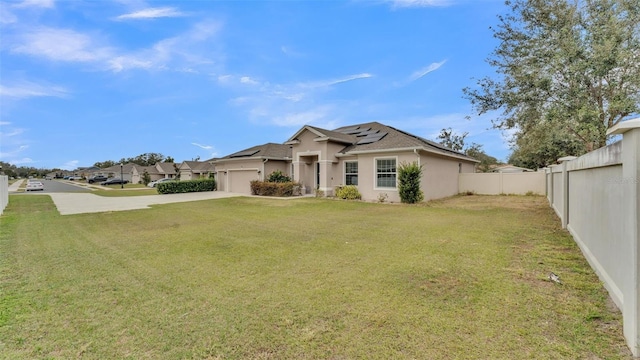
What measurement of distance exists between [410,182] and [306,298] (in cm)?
1195

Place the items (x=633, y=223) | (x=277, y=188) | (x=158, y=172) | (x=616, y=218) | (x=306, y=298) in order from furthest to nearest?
1. (x=158, y=172)
2. (x=277, y=188)
3. (x=306, y=298)
4. (x=616, y=218)
5. (x=633, y=223)

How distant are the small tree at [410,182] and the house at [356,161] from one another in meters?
0.60

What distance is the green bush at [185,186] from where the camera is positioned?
989 inches

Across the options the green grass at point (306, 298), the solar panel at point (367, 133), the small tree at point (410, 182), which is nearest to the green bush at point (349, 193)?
the small tree at point (410, 182)

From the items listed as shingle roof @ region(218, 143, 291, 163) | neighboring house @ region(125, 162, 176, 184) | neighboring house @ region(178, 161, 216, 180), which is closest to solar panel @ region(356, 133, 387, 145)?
shingle roof @ region(218, 143, 291, 163)

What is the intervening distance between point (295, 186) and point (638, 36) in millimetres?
17641

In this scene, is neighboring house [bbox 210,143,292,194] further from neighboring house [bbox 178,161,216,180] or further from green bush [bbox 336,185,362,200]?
neighboring house [bbox 178,161,216,180]

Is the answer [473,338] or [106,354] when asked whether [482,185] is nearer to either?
[473,338]

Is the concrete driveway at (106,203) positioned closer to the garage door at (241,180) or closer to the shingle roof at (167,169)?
the garage door at (241,180)

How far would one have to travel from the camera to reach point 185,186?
26.0 metres

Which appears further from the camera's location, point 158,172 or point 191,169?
point 158,172

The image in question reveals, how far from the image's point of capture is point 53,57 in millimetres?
11742

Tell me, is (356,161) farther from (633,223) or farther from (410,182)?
(633,223)

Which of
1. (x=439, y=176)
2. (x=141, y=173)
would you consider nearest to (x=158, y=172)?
(x=141, y=173)
